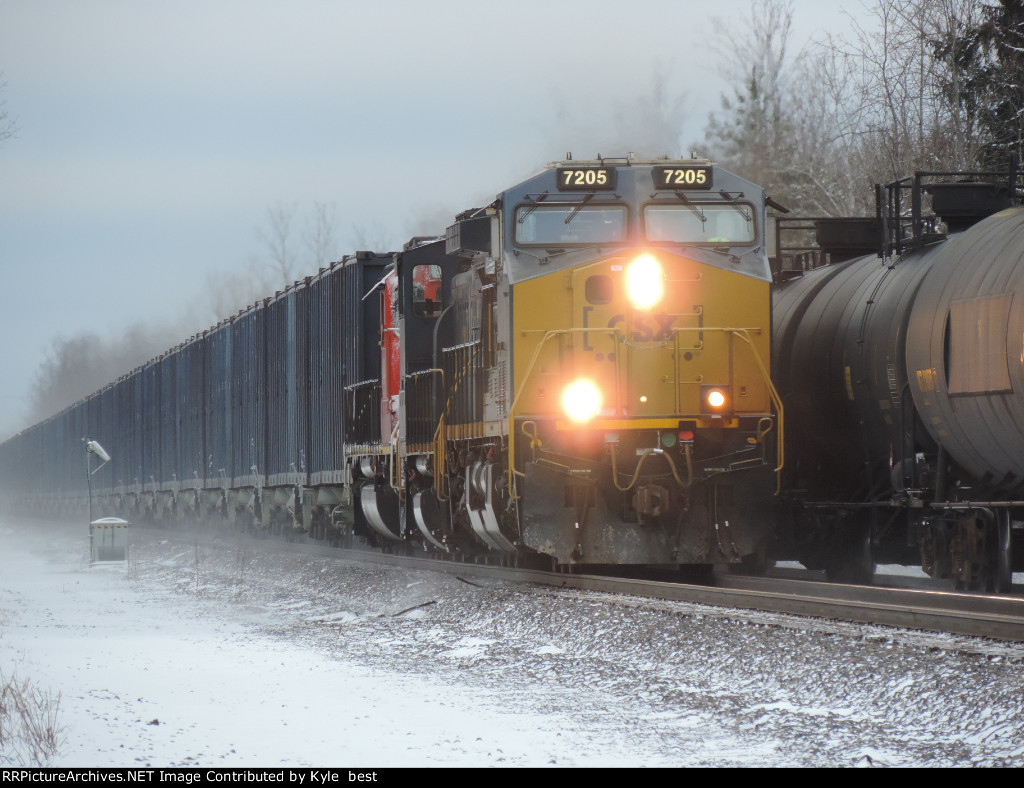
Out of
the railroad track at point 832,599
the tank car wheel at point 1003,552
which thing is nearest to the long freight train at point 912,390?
the tank car wheel at point 1003,552

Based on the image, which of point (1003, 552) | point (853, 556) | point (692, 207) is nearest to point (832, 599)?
point (1003, 552)

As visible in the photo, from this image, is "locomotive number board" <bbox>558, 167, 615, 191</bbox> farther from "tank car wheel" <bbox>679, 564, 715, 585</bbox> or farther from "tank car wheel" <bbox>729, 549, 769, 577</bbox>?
"tank car wheel" <bbox>729, 549, 769, 577</bbox>

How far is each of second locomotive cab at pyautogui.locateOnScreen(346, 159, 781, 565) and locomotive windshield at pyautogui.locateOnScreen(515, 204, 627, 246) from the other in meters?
0.01

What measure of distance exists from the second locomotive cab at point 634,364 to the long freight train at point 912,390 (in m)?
1.20

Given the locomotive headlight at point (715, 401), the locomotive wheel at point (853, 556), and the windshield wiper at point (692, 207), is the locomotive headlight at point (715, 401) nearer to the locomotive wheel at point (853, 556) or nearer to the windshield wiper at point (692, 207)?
the windshield wiper at point (692, 207)

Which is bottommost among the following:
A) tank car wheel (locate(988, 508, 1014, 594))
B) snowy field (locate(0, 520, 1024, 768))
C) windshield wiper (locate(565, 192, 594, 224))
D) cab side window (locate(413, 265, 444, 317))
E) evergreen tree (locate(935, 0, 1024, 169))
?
snowy field (locate(0, 520, 1024, 768))

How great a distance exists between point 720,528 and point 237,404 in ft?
63.2

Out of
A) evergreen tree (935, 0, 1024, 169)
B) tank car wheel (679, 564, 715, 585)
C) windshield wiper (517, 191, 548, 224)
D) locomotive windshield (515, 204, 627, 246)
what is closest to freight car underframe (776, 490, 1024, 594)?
tank car wheel (679, 564, 715, 585)

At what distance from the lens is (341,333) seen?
2198 cm

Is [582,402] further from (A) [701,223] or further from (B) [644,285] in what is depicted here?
(A) [701,223]

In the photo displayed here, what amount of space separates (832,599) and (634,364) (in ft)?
9.85

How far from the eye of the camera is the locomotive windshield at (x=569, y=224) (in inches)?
526

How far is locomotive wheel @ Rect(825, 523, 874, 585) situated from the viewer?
1424 centimetres
